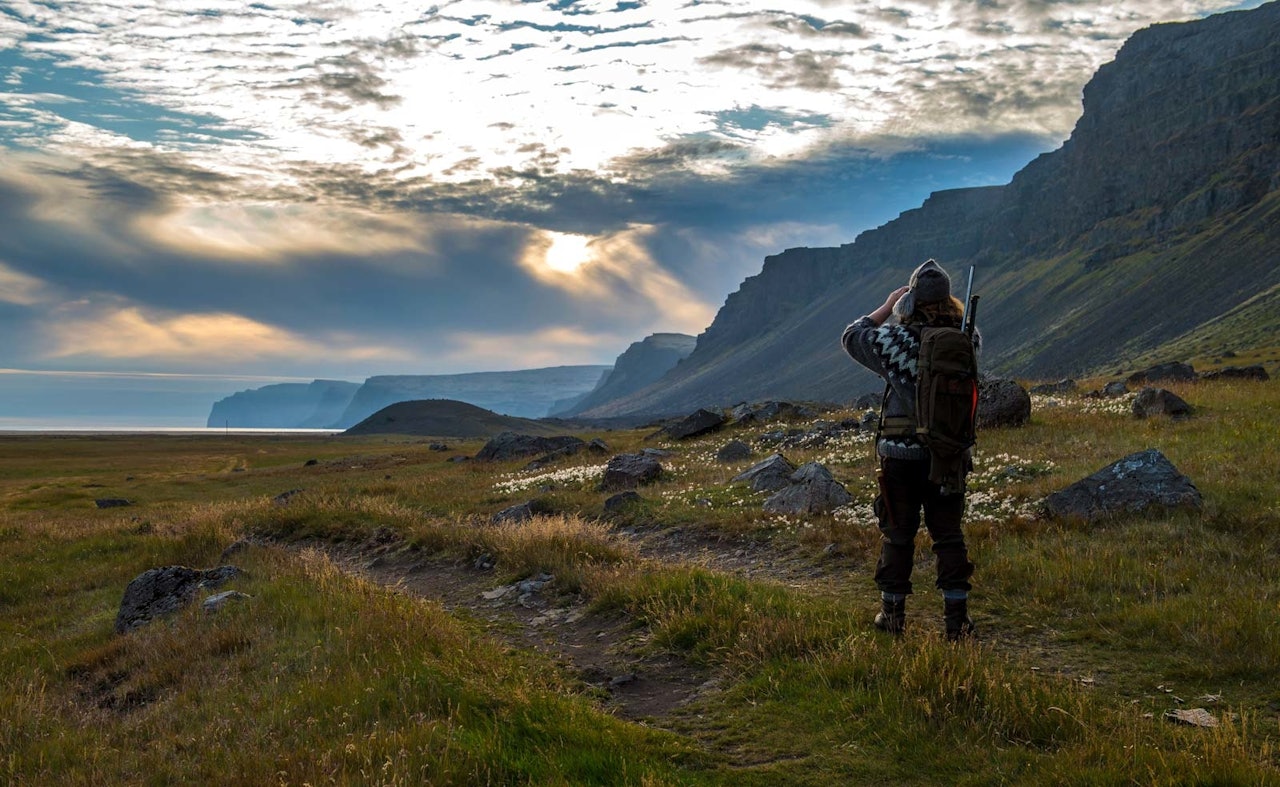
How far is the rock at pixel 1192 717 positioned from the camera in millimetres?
5938

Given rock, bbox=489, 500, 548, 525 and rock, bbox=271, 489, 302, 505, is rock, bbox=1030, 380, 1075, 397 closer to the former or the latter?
rock, bbox=489, 500, 548, 525

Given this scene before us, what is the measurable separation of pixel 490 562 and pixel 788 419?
30.4 meters

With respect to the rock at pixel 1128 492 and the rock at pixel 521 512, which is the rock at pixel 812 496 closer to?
the rock at pixel 1128 492

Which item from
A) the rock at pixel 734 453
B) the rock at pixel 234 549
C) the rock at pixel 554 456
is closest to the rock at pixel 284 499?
the rock at pixel 234 549

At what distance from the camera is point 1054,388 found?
39625 millimetres

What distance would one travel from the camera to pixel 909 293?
8.16 m

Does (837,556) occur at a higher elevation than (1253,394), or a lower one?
lower

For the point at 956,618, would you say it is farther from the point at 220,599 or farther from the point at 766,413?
the point at 766,413

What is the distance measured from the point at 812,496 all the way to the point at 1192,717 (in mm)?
9943

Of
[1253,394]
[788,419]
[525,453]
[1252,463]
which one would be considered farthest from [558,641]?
[525,453]

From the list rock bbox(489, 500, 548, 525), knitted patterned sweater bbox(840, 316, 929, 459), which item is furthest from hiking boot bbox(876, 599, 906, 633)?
rock bbox(489, 500, 548, 525)

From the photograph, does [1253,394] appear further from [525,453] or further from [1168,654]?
[525,453]

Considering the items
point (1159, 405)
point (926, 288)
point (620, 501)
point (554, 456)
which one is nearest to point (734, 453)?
point (620, 501)

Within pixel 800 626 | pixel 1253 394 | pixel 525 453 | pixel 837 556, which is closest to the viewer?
pixel 800 626
